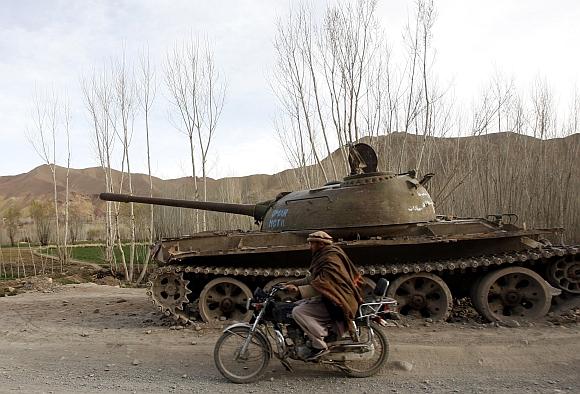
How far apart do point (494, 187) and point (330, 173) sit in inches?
206

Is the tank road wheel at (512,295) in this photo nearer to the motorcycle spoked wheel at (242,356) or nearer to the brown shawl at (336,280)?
the brown shawl at (336,280)

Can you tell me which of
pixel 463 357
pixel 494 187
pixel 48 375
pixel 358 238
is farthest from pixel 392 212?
pixel 494 187

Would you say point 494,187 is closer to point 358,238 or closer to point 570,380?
point 358,238

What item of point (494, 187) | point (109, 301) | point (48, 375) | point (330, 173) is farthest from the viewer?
point (330, 173)

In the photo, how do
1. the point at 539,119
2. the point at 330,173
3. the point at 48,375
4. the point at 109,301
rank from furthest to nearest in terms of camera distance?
the point at 330,173
the point at 539,119
the point at 109,301
the point at 48,375

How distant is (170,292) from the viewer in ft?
24.8

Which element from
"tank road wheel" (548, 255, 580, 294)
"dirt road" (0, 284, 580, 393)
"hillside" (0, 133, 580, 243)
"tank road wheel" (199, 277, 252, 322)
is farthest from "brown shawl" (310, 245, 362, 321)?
"hillside" (0, 133, 580, 243)

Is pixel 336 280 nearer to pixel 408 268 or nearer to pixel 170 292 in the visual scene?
pixel 408 268

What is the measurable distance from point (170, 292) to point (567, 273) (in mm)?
5809

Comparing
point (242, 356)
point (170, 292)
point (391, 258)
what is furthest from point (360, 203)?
point (242, 356)

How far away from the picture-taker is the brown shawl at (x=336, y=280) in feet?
15.8

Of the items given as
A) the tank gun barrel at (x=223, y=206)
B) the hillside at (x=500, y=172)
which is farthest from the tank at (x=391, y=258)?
the hillside at (x=500, y=172)

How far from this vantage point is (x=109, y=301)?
10680 millimetres

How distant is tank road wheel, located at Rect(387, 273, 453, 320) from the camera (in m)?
7.27
